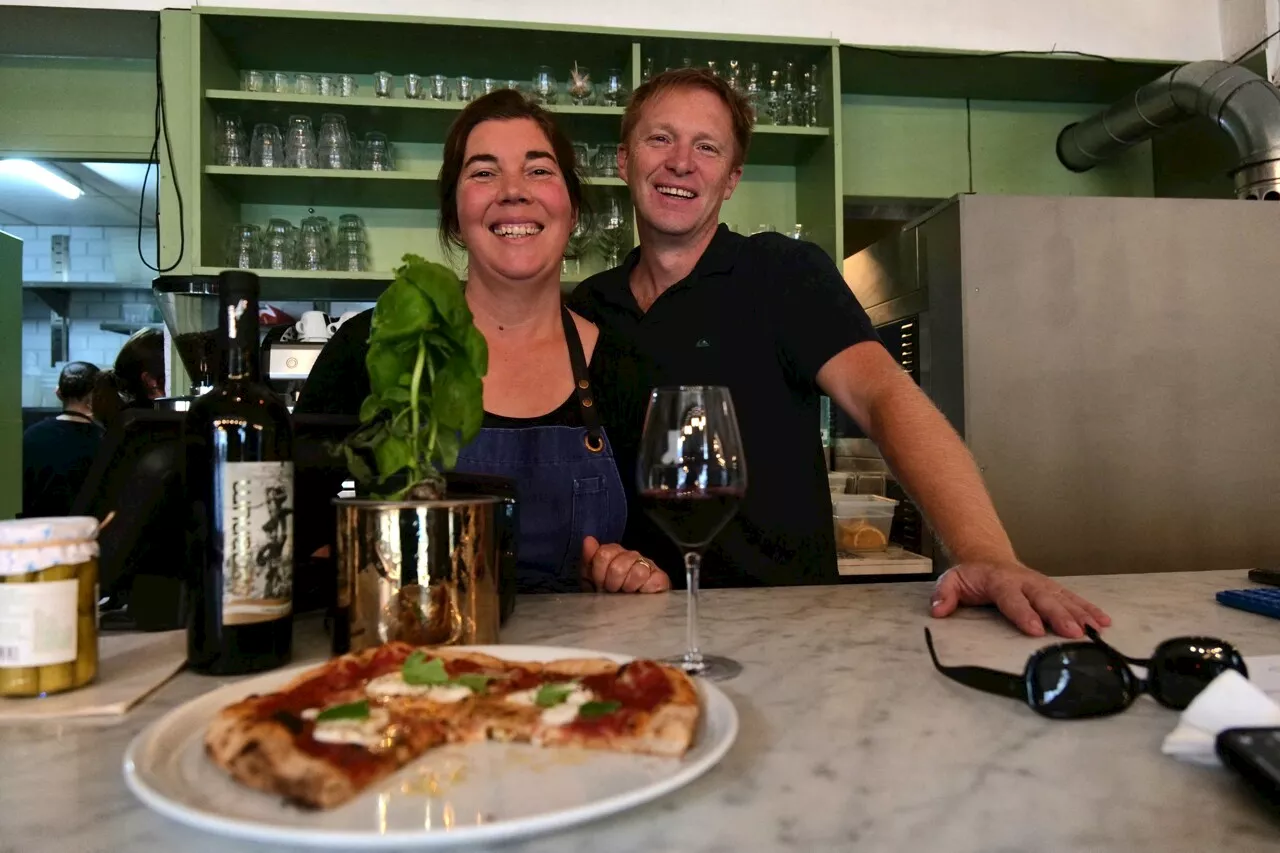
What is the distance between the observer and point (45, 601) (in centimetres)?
67

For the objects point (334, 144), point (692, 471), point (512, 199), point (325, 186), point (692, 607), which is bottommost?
point (692, 607)

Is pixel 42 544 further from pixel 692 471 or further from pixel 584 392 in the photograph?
pixel 584 392

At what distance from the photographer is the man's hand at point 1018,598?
88 centimetres

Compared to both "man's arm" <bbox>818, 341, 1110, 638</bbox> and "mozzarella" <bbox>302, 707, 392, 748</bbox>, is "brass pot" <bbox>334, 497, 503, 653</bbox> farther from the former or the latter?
"man's arm" <bbox>818, 341, 1110, 638</bbox>

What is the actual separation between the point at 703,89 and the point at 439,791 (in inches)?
60.0

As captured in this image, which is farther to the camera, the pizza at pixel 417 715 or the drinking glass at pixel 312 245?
the drinking glass at pixel 312 245

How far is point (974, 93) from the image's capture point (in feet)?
10.5

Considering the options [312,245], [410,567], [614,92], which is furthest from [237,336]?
[614,92]

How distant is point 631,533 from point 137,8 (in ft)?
7.21

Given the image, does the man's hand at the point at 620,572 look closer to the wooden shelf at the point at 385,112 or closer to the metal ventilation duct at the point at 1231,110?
the wooden shelf at the point at 385,112

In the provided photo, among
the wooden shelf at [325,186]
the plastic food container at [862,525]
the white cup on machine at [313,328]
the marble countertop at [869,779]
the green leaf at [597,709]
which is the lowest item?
the plastic food container at [862,525]

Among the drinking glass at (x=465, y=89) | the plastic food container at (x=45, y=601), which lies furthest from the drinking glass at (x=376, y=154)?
the plastic food container at (x=45, y=601)

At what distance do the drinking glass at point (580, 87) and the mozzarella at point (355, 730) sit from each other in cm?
246

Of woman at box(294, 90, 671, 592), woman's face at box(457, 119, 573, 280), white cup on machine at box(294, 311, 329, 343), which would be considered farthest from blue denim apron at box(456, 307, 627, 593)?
white cup on machine at box(294, 311, 329, 343)
